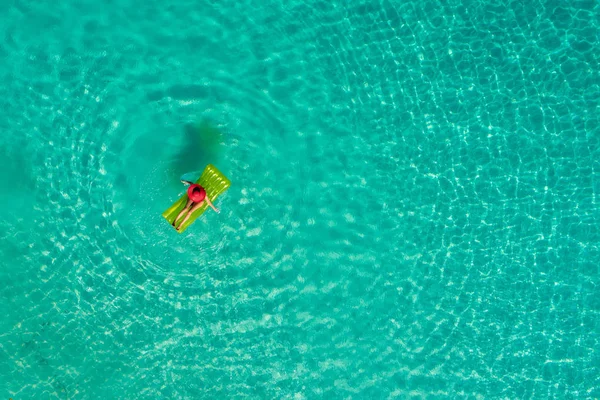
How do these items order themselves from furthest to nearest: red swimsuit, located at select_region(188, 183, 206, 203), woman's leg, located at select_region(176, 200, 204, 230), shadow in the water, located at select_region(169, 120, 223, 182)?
shadow in the water, located at select_region(169, 120, 223, 182) < woman's leg, located at select_region(176, 200, 204, 230) < red swimsuit, located at select_region(188, 183, 206, 203)

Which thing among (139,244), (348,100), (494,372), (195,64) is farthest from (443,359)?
(195,64)

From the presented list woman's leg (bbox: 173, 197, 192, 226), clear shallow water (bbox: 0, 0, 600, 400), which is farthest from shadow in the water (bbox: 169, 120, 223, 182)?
woman's leg (bbox: 173, 197, 192, 226)

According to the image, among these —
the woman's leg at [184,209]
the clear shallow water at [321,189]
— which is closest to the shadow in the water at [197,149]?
the clear shallow water at [321,189]

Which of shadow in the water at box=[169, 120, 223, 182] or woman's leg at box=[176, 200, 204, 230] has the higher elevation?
shadow in the water at box=[169, 120, 223, 182]

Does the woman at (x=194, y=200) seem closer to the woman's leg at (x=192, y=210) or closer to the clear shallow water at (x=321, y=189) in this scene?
the woman's leg at (x=192, y=210)

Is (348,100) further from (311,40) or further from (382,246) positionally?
(382,246)

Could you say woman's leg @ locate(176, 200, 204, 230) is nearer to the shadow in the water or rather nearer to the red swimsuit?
the red swimsuit
